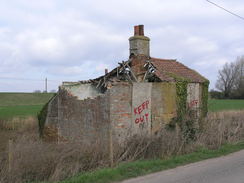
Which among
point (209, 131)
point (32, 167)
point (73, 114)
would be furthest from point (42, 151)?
point (209, 131)

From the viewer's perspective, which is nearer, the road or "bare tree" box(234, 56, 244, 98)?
the road

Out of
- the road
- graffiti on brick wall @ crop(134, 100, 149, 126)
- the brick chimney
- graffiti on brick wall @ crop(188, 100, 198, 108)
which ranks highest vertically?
the brick chimney

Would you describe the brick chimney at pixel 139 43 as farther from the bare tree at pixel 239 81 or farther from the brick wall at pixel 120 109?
the bare tree at pixel 239 81

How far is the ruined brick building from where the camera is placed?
1048 centimetres

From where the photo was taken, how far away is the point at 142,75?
42.0 feet

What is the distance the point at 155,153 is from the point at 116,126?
7.11 feet

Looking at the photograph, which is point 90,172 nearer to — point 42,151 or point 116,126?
point 42,151

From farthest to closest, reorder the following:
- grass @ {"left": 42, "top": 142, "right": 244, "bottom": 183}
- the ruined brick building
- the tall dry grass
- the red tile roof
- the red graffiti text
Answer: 1. the red tile roof
2. the red graffiti text
3. the ruined brick building
4. the tall dry grass
5. grass @ {"left": 42, "top": 142, "right": 244, "bottom": 183}

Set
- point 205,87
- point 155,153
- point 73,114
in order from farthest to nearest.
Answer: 1. point 205,87
2. point 73,114
3. point 155,153

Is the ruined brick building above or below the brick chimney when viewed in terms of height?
below

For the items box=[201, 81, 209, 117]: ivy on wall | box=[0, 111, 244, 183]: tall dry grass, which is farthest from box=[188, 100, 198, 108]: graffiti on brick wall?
box=[0, 111, 244, 183]: tall dry grass

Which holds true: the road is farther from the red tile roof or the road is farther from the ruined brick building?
the red tile roof

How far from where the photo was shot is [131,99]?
10.8 meters

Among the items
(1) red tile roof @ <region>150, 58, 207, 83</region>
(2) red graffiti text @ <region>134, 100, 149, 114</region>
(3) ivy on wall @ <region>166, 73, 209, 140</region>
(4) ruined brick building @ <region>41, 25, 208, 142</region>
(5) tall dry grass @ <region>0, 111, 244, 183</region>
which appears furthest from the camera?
(1) red tile roof @ <region>150, 58, 207, 83</region>
